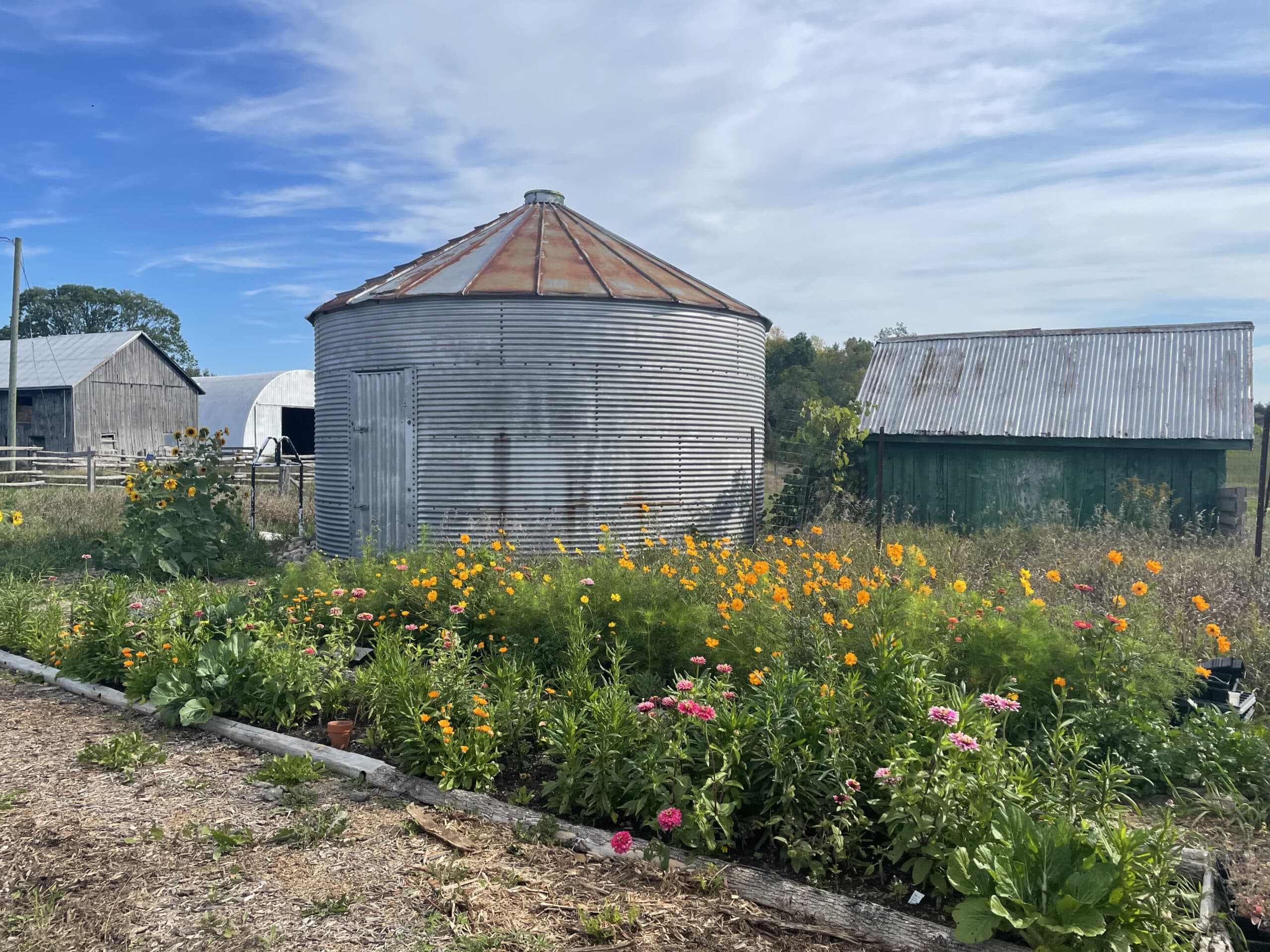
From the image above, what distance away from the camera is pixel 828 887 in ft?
12.0

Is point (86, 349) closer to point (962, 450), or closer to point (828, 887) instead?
point (962, 450)

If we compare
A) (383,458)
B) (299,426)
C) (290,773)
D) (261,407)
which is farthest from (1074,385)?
(299,426)

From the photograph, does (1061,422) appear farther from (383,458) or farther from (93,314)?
(93,314)

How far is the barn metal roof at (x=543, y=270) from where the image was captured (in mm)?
11633

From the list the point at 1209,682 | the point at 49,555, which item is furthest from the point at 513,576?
the point at 49,555

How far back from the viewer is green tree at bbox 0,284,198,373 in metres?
71.8

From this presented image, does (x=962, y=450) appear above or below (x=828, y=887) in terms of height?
above

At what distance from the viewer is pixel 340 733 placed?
529 centimetres

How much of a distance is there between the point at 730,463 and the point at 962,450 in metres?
4.83

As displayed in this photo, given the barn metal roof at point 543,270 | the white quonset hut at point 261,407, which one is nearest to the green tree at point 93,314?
the white quonset hut at point 261,407

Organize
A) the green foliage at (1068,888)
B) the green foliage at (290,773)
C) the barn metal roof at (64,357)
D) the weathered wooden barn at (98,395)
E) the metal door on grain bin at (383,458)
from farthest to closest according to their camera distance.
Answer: the barn metal roof at (64,357)
the weathered wooden barn at (98,395)
the metal door on grain bin at (383,458)
the green foliage at (290,773)
the green foliage at (1068,888)

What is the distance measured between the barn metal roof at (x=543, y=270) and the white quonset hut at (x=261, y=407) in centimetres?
2496

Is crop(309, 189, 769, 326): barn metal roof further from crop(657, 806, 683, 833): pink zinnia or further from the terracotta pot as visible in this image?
crop(657, 806, 683, 833): pink zinnia

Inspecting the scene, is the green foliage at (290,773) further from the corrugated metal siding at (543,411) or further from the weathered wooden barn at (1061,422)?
the weathered wooden barn at (1061,422)
